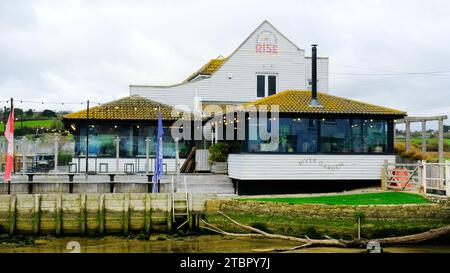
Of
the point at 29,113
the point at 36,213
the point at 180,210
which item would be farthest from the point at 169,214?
the point at 29,113

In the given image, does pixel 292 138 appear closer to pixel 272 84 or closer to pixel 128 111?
pixel 128 111

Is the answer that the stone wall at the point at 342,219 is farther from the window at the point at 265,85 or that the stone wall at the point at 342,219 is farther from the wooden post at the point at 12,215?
the window at the point at 265,85

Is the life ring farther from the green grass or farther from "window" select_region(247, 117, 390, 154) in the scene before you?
the green grass

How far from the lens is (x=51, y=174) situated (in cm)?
3008

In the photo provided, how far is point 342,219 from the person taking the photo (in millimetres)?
24078

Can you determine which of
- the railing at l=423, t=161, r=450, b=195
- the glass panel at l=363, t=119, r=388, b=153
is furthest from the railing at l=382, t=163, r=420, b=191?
the glass panel at l=363, t=119, r=388, b=153

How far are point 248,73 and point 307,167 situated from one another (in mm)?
11769

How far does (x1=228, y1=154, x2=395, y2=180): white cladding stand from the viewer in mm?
29016

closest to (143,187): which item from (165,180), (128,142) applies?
(165,180)

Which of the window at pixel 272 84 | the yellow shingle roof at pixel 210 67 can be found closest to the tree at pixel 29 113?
the yellow shingle roof at pixel 210 67

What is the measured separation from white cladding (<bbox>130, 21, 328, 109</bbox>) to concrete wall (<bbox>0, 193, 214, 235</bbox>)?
15144mm

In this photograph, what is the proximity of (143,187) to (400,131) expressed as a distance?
50334 millimetres

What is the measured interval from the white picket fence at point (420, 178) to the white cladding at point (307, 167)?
0.58 meters
